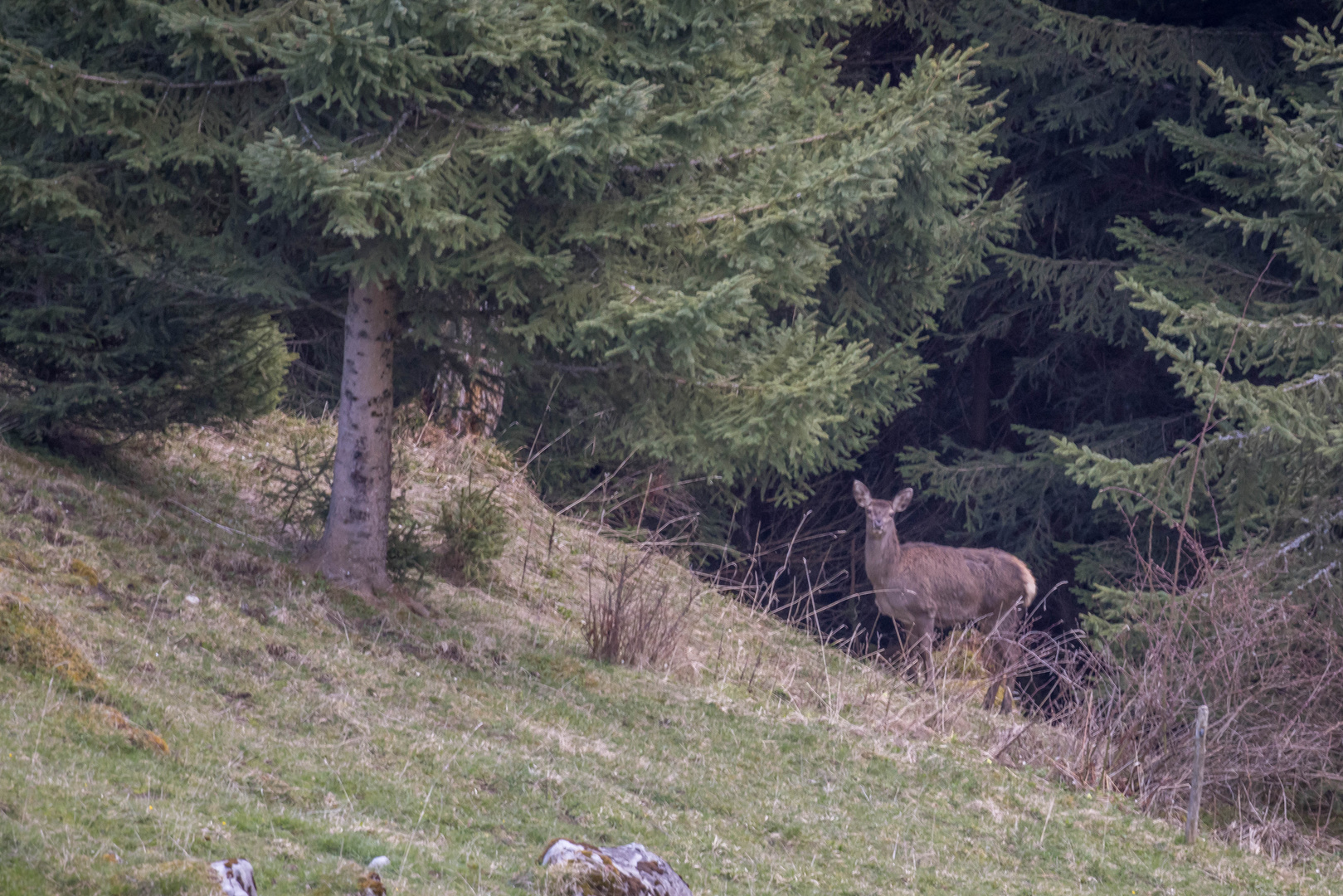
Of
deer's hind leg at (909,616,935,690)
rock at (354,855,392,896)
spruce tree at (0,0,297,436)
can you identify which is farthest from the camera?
deer's hind leg at (909,616,935,690)

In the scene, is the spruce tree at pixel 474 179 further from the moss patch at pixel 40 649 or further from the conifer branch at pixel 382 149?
the moss patch at pixel 40 649

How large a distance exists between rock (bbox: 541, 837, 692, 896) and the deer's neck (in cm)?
960

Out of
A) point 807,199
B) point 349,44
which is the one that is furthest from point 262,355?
point 807,199

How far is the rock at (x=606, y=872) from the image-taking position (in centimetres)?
479

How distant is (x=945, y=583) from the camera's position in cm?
1477

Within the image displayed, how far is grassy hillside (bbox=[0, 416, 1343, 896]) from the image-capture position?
491 cm

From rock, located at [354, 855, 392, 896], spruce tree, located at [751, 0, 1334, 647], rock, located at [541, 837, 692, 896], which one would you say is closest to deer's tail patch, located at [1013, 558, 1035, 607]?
spruce tree, located at [751, 0, 1334, 647]

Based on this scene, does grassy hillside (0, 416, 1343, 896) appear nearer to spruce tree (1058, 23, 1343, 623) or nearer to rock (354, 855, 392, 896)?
rock (354, 855, 392, 896)

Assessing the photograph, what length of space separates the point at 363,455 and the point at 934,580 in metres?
7.76

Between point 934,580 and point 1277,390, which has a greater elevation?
point 1277,390

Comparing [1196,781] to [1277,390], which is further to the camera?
[1277,390]

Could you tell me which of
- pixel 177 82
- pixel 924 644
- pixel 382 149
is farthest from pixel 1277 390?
pixel 177 82

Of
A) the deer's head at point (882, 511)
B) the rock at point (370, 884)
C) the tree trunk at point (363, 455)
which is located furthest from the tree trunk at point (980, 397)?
the rock at point (370, 884)

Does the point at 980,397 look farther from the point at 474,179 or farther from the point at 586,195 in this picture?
the point at 474,179
